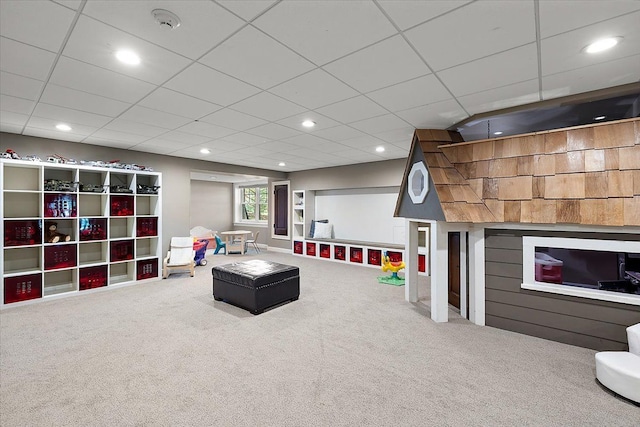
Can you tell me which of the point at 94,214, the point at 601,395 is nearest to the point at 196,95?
the point at 94,214

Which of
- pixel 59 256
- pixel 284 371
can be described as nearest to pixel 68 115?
pixel 59 256

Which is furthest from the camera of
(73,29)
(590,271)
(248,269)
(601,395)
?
(248,269)

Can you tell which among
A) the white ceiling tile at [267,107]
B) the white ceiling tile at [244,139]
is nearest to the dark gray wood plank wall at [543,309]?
the white ceiling tile at [267,107]

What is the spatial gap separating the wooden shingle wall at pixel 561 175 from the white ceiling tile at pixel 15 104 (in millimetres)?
4698

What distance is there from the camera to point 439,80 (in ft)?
8.32

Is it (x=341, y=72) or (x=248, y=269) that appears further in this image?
(x=248, y=269)

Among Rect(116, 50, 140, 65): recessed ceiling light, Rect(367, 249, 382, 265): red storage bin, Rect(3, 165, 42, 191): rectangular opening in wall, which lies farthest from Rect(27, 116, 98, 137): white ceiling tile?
Rect(367, 249, 382, 265): red storage bin

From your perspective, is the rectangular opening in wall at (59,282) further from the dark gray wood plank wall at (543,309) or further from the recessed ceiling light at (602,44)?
the recessed ceiling light at (602,44)

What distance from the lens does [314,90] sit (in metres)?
2.75

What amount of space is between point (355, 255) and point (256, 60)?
5480mm

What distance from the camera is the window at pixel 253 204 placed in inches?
412

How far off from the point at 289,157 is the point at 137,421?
5.16 metres

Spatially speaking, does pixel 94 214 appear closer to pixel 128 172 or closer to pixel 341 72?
pixel 128 172

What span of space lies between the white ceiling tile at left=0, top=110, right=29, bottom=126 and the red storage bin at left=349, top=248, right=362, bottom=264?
6090mm
